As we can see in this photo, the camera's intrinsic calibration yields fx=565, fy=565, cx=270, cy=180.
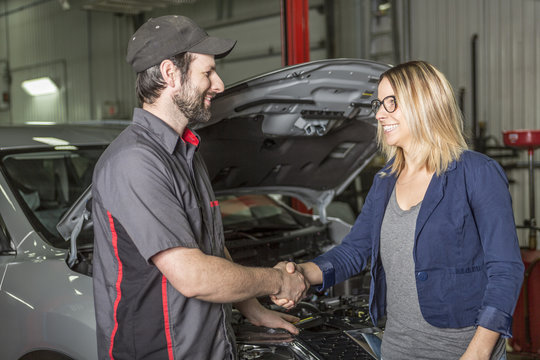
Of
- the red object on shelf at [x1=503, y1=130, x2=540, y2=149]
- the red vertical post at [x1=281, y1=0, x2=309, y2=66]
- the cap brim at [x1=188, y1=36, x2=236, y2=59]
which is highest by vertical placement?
the red vertical post at [x1=281, y1=0, x2=309, y2=66]

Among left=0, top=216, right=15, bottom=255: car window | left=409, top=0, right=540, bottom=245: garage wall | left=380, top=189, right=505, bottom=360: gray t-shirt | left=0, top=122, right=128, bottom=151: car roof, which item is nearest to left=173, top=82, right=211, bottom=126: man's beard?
left=380, top=189, right=505, bottom=360: gray t-shirt

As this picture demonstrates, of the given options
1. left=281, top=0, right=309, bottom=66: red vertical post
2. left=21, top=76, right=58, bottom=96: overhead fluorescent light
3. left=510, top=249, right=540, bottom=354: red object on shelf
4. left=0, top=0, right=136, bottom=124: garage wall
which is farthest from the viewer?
left=21, top=76, right=58, bottom=96: overhead fluorescent light

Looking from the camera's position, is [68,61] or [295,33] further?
[68,61]

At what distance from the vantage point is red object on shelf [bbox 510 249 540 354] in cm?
371

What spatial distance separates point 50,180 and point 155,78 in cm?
181

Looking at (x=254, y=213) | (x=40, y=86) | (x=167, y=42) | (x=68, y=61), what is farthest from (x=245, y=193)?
(x=40, y=86)

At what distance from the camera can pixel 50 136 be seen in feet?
9.57

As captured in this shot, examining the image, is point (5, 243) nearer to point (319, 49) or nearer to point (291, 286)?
point (291, 286)

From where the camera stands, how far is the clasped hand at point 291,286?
172 centimetres

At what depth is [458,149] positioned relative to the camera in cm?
155

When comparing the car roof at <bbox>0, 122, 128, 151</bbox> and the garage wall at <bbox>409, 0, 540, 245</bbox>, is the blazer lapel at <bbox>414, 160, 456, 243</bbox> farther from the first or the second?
the garage wall at <bbox>409, 0, 540, 245</bbox>

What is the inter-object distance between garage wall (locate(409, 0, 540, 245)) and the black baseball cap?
19.8 ft

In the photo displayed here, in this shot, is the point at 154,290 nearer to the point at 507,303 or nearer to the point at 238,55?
the point at 507,303

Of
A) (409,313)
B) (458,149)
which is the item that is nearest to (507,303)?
(409,313)
